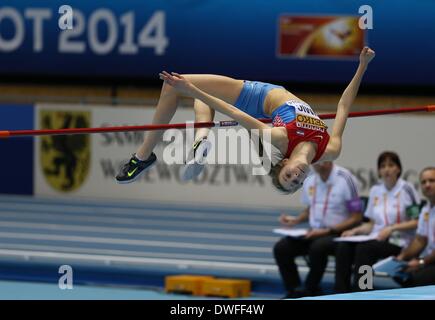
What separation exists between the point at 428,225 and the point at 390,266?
465 mm

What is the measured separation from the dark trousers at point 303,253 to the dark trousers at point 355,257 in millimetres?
134

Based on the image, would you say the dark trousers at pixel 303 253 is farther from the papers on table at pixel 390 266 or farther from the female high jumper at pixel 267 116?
the female high jumper at pixel 267 116

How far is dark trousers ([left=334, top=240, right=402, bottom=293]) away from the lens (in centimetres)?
1053

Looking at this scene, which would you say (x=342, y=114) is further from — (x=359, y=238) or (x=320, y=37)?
(x=320, y=37)

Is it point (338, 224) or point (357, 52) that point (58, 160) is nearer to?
point (357, 52)

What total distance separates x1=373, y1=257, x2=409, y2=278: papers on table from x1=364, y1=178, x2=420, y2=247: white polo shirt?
265mm

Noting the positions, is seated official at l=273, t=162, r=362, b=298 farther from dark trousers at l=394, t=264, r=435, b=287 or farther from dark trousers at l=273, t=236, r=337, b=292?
dark trousers at l=394, t=264, r=435, b=287

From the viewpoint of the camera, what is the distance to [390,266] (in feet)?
34.2

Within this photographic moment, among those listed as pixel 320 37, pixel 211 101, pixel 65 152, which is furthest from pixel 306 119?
pixel 65 152

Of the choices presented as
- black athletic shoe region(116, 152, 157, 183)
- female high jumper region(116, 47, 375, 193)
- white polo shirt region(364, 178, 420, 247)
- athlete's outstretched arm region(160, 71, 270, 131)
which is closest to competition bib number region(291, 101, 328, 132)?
female high jumper region(116, 47, 375, 193)

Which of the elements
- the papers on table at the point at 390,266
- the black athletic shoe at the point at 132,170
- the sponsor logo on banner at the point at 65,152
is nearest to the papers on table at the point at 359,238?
the papers on table at the point at 390,266

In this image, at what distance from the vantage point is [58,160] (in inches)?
601

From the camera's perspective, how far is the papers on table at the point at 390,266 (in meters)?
10.4
